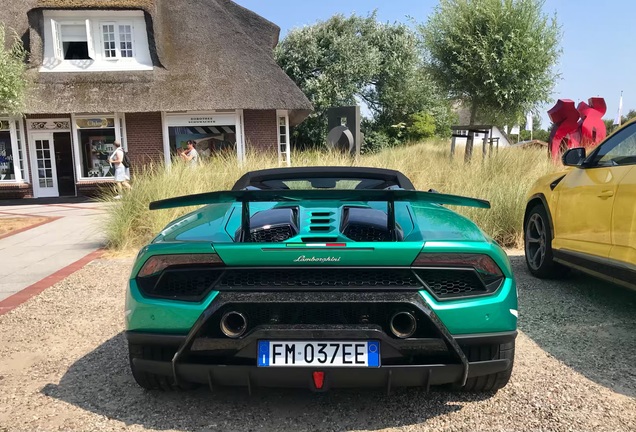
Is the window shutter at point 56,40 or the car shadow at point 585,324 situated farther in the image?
the window shutter at point 56,40

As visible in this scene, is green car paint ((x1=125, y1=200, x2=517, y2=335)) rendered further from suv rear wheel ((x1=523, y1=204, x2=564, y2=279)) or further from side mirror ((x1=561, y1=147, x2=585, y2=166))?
suv rear wheel ((x1=523, y1=204, x2=564, y2=279))

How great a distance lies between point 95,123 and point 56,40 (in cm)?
314

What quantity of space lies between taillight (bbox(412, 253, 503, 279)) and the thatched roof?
1553 cm

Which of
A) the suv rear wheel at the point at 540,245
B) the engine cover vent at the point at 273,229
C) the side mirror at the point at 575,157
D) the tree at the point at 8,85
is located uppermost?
the tree at the point at 8,85

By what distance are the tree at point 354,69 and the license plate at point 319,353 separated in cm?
2673

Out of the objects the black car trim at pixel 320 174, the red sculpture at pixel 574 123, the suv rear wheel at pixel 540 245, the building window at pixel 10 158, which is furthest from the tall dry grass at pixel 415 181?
the building window at pixel 10 158

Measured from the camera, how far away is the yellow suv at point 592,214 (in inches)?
144

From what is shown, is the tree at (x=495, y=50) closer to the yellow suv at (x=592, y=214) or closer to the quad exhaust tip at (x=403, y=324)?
the yellow suv at (x=592, y=214)

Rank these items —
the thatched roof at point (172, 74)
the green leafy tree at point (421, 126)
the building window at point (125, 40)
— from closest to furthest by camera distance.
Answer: the thatched roof at point (172, 74), the building window at point (125, 40), the green leafy tree at point (421, 126)

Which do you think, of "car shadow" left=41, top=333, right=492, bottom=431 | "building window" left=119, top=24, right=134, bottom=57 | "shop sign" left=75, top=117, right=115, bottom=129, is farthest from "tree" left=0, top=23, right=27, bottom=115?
"car shadow" left=41, top=333, right=492, bottom=431

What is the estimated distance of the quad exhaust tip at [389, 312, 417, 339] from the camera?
217 cm

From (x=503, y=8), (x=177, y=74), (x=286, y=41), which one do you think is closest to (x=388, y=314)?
(x=503, y=8)

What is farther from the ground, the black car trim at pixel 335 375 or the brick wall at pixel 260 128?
the brick wall at pixel 260 128

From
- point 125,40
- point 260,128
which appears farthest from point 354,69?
point 125,40
